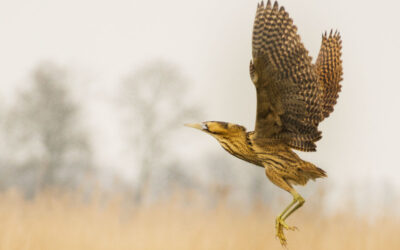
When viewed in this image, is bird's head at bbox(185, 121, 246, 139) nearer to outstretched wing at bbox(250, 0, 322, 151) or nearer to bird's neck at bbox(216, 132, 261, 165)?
bird's neck at bbox(216, 132, 261, 165)

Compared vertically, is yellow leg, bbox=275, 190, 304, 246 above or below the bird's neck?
below

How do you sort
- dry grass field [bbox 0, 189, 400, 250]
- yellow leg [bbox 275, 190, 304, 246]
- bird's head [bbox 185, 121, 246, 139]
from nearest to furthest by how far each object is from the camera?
yellow leg [bbox 275, 190, 304, 246] < bird's head [bbox 185, 121, 246, 139] < dry grass field [bbox 0, 189, 400, 250]

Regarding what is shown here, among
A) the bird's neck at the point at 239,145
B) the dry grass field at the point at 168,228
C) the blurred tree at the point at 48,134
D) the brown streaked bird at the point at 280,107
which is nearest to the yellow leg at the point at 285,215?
the brown streaked bird at the point at 280,107

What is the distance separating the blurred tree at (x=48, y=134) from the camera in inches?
662

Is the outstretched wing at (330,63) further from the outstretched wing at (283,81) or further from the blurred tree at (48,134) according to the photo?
the blurred tree at (48,134)

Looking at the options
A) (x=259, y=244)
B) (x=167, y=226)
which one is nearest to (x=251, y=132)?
(x=259, y=244)

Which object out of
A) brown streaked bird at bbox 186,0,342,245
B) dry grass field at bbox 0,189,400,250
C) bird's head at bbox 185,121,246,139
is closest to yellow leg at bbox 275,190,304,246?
brown streaked bird at bbox 186,0,342,245

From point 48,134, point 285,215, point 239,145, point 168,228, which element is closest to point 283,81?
point 239,145

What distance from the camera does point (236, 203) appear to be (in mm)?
6352

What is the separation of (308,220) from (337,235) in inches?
18.9

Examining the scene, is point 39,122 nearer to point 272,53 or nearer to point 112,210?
point 112,210

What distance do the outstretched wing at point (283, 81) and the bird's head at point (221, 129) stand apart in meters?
0.13

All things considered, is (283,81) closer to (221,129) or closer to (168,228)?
(221,129)

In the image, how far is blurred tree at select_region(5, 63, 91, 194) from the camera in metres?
16.8
